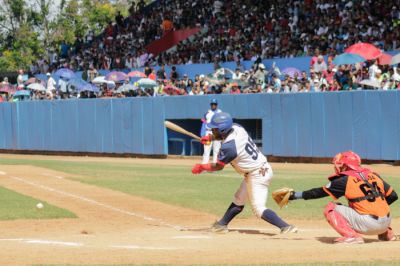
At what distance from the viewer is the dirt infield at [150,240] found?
955 centimetres

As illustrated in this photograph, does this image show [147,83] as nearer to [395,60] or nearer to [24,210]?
[395,60]

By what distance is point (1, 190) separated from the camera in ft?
60.5

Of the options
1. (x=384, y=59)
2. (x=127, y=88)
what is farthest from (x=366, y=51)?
(x=127, y=88)

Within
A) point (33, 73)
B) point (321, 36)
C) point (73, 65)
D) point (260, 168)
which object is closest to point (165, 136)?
point (321, 36)

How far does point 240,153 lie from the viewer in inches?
453

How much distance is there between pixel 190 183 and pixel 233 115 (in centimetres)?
1011

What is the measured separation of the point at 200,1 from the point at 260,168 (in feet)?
101

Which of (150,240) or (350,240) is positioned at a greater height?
(350,240)

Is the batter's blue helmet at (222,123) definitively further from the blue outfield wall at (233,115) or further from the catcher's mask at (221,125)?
the blue outfield wall at (233,115)

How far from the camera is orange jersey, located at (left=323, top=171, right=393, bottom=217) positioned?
10406 millimetres

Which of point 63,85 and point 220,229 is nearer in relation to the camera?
point 220,229

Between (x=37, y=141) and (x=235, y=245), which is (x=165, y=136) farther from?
(x=235, y=245)

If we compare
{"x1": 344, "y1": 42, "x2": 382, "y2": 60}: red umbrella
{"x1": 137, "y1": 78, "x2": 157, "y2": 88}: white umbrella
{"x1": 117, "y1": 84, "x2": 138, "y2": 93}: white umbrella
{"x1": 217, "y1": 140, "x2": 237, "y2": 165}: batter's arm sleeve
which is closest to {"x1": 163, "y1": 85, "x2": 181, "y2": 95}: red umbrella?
{"x1": 137, "y1": 78, "x2": 157, "y2": 88}: white umbrella

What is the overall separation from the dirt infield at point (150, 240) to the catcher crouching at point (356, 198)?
267mm
